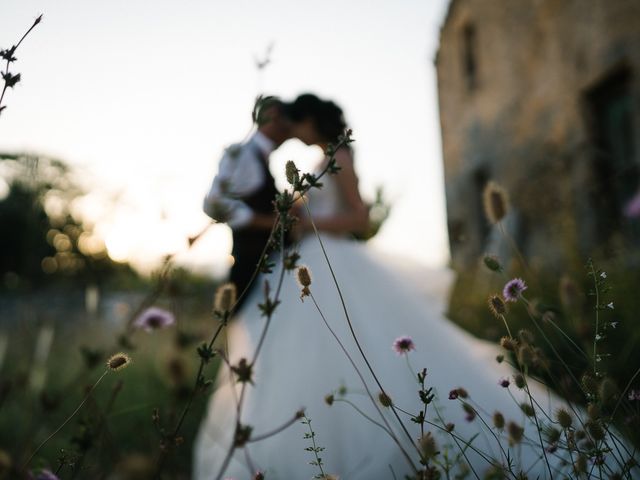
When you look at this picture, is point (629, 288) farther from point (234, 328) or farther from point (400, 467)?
point (234, 328)

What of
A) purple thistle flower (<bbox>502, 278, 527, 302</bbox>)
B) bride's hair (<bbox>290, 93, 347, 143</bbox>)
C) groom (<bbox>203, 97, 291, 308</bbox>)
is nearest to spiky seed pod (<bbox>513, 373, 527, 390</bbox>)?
purple thistle flower (<bbox>502, 278, 527, 302</bbox>)

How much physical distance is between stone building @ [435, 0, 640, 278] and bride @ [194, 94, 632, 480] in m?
1.98

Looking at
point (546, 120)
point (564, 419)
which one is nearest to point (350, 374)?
point (564, 419)

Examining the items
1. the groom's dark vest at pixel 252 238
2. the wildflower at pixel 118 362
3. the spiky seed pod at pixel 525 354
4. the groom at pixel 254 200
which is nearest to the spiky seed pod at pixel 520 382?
the spiky seed pod at pixel 525 354

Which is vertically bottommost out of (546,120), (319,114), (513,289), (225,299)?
(513,289)

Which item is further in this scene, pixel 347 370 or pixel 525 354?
pixel 347 370

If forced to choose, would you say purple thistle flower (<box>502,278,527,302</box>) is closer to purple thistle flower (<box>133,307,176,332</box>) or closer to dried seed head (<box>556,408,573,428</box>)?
dried seed head (<box>556,408,573,428</box>)

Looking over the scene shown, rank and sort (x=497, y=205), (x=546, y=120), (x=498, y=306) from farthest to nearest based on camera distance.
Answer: (x=546, y=120)
(x=497, y=205)
(x=498, y=306)

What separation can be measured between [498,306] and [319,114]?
2028mm

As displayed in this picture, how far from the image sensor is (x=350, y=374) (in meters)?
2.01

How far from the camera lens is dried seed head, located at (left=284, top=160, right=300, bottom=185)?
0.75 meters

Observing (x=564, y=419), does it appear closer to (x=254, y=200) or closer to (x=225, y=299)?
(x=225, y=299)

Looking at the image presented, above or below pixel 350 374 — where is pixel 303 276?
below

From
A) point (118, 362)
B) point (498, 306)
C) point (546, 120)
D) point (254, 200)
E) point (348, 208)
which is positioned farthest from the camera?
point (546, 120)
